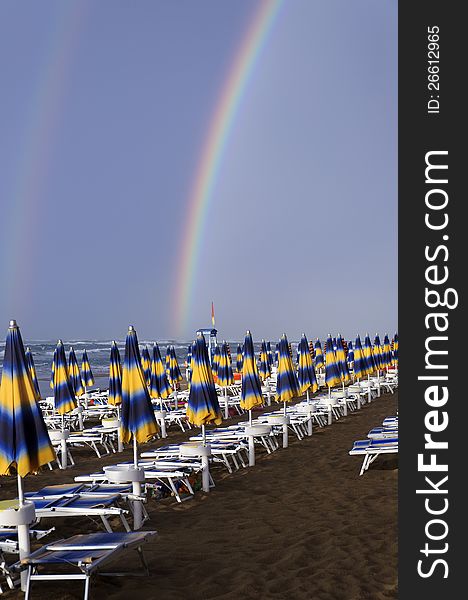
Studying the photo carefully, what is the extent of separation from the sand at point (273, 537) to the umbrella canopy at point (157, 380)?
503cm

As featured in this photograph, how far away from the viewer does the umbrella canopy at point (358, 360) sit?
17734 mm

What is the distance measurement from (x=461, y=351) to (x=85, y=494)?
214 inches

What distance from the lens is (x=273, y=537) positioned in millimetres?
5973

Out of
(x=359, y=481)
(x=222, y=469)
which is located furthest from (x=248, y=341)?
(x=359, y=481)

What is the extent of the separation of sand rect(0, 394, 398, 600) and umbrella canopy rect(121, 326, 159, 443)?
3.25 feet

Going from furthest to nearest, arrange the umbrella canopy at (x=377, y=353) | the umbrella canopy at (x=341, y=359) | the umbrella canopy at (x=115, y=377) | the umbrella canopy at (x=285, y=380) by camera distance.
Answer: the umbrella canopy at (x=377, y=353) < the umbrella canopy at (x=341, y=359) < the umbrella canopy at (x=115, y=377) < the umbrella canopy at (x=285, y=380)

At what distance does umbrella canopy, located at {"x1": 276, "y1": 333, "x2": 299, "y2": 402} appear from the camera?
11.5 m

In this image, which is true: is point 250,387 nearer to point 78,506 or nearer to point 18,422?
point 78,506

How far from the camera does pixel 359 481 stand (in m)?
8.32

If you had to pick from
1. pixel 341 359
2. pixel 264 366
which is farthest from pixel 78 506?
pixel 264 366

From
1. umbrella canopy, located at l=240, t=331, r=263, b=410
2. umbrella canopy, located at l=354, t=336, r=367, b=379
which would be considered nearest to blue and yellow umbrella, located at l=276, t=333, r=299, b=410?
umbrella canopy, located at l=240, t=331, r=263, b=410

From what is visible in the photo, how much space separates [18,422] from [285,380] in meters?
7.06

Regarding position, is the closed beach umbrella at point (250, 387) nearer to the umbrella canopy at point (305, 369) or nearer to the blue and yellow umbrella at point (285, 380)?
the blue and yellow umbrella at point (285, 380)

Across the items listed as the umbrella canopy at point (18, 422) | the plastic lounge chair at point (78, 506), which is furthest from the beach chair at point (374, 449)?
the umbrella canopy at point (18, 422)
